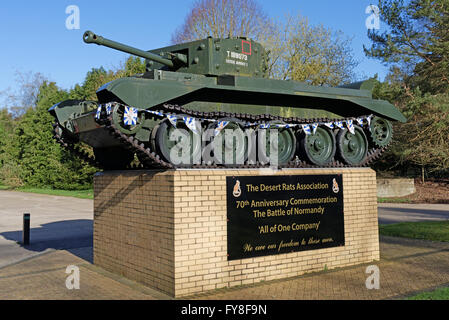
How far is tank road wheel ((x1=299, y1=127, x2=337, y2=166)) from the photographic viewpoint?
8.80 m

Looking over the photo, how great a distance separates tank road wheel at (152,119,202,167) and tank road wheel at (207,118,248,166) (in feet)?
1.06

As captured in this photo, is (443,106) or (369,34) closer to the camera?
(443,106)

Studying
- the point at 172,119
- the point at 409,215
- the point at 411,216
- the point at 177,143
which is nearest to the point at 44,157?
the point at 409,215

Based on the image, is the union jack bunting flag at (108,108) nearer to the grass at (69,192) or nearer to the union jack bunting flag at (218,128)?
the union jack bunting flag at (218,128)

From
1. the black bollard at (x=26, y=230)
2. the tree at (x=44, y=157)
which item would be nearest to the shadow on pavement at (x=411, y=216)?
the black bollard at (x=26, y=230)

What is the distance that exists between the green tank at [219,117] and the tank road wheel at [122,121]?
0.6 inches

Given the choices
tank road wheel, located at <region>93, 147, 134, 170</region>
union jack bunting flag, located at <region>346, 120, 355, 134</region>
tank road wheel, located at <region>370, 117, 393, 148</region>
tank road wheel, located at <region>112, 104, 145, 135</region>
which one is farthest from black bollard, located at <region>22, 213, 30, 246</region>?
tank road wheel, located at <region>370, 117, 393, 148</region>

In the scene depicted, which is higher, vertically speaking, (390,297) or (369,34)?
(369,34)

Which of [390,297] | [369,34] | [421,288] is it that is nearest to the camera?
[390,297]

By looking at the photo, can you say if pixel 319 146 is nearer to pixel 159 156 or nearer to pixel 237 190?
pixel 237 190

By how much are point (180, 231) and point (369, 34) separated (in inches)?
852

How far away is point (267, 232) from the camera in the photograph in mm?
7828

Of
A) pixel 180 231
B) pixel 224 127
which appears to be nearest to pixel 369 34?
pixel 224 127

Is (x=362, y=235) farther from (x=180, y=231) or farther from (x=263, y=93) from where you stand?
(x=180, y=231)
